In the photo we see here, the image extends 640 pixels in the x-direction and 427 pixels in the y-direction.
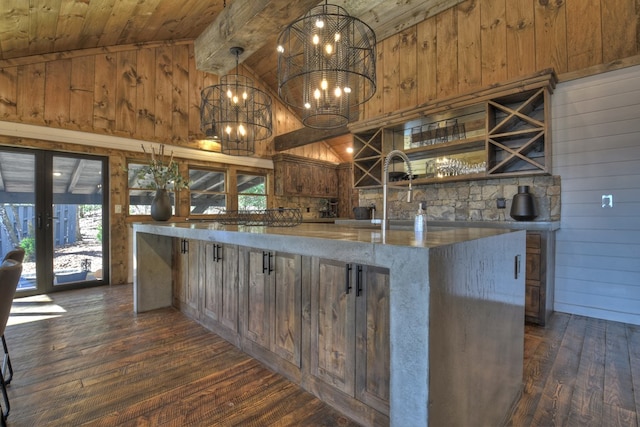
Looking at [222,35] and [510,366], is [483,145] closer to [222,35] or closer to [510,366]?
[510,366]

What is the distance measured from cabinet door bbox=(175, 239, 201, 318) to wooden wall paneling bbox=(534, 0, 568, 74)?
4326 millimetres

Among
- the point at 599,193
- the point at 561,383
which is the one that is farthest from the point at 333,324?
the point at 599,193

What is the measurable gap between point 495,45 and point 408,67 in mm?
1193

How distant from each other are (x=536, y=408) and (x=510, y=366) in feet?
Result: 1.06

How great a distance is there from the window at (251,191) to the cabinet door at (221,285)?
3749 mm

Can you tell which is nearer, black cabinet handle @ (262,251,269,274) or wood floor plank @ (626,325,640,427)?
wood floor plank @ (626,325,640,427)

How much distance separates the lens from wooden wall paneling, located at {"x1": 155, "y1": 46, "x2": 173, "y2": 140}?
17.1 ft

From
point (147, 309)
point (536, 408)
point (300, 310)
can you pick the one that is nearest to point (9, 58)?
point (147, 309)

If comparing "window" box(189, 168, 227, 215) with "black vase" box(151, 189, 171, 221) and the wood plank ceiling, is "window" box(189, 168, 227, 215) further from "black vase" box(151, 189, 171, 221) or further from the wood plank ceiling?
the wood plank ceiling

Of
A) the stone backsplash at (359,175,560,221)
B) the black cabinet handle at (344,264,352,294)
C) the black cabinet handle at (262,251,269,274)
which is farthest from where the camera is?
the stone backsplash at (359,175,560,221)

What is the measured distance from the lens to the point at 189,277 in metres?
3.12

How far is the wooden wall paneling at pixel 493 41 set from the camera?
3.72m

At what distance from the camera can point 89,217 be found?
184 inches

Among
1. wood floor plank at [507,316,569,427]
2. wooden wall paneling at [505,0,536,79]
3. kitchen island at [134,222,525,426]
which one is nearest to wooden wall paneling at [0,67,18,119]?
kitchen island at [134,222,525,426]
